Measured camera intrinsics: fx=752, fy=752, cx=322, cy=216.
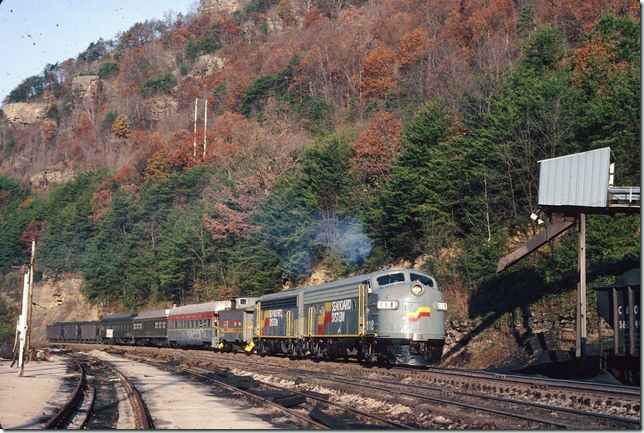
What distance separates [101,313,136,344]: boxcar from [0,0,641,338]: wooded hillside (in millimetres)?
7329

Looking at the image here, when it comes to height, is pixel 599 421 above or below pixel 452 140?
below

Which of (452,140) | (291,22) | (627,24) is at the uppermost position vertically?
(291,22)

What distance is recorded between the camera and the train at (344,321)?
26828 mm

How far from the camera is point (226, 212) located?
70125 mm

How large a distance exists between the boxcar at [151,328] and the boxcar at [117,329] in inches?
47.4

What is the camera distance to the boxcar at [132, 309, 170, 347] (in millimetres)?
62969

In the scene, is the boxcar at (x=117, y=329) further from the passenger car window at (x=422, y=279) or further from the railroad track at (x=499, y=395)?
the passenger car window at (x=422, y=279)

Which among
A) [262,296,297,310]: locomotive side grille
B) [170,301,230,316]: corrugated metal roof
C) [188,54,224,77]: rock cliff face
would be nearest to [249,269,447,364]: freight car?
[262,296,297,310]: locomotive side grille

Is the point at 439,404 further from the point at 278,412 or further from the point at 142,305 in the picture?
the point at 142,305

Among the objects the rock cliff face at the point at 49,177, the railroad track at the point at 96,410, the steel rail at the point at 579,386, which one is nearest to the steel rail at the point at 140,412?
the railroad track at the point at 96,410

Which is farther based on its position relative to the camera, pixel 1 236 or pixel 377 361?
pixel 1 236

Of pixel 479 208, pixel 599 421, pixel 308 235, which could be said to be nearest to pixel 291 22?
pixel 308 235

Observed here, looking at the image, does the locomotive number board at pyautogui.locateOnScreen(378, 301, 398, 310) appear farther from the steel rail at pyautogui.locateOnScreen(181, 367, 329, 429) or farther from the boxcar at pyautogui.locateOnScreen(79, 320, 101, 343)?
the boxcar at pyautogui.locateOnScreen(79, 320, 101, 343)

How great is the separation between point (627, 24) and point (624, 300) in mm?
33659
